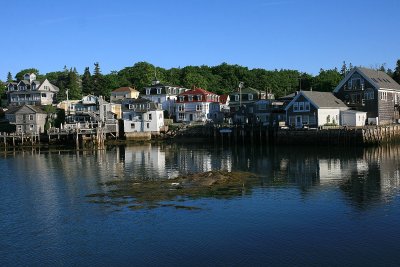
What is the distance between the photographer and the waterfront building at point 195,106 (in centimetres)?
9544

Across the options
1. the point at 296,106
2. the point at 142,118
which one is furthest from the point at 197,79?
the point at 296,106

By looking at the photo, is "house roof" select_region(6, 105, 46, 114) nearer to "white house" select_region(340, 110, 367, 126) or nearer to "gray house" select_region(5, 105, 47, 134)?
"gray house" select_region(5, 105, 47, 134)

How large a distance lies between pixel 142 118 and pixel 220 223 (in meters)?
64.5

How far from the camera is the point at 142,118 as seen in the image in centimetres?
8950

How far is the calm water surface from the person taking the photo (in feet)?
71.0

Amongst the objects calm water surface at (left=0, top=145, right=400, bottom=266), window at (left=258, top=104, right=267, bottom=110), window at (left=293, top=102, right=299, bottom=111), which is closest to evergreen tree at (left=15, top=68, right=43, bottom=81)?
window at (left=258, top=104, right=267, bottom=110)

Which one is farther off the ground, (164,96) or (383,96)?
(164,96)

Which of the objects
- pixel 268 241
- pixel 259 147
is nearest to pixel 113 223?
pixel 268 241

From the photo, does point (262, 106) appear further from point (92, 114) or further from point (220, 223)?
point (220, 223)

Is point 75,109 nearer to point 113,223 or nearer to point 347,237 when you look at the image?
point 113,223

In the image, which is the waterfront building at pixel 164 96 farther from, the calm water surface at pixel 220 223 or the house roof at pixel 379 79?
the calm water surface at pixel 220 223

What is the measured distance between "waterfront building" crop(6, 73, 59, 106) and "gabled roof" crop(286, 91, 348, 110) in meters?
61.5

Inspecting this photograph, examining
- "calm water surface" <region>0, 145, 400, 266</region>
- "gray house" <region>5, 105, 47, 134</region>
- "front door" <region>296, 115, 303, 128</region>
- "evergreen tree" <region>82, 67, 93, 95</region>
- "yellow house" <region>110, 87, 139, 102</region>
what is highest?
"evergreen tree" <region>82, 67, 93, 95</region>

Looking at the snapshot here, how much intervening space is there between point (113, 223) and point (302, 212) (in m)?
11.5
